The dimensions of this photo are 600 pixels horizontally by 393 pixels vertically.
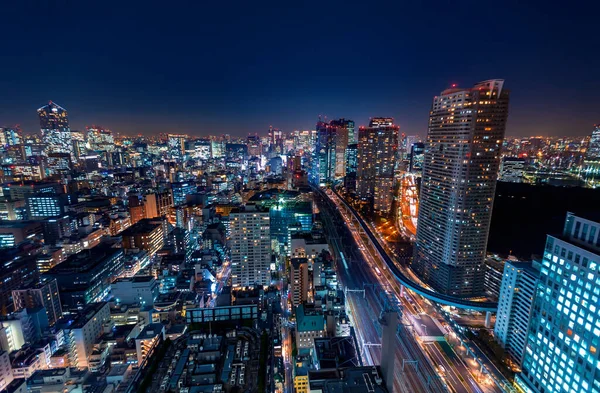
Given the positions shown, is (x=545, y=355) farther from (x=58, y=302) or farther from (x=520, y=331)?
(x=58, y=302)

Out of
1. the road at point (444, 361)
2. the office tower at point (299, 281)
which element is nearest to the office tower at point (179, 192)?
the office tower at point (299, 281)

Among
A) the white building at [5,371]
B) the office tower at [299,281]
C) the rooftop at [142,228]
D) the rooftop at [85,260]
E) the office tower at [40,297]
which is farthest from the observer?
the rooftop at [142,228]

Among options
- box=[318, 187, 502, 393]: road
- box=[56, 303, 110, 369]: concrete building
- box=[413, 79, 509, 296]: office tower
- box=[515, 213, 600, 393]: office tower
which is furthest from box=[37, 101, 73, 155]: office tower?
box=[515, 213, 600, 393]: office tower

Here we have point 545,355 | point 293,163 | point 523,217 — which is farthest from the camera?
point 293,163

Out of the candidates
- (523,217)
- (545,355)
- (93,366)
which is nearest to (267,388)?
(545,355)

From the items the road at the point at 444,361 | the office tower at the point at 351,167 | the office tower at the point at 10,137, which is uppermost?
the office tower at the point at 10,137

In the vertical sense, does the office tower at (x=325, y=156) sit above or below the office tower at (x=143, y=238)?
above

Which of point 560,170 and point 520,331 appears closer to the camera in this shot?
point 520,331

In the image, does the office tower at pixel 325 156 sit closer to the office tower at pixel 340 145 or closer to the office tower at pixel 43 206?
the office tower at pixel 340 145
